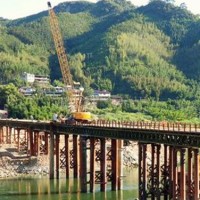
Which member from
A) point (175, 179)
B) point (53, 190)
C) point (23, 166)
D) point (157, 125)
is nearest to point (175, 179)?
point (175, 179)

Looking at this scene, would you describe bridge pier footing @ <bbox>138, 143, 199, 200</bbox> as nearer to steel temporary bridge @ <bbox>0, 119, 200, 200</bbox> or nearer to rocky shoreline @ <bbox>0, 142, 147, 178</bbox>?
steel temporary bridge @ <bbox>0, 119, 200, 200</bbox>

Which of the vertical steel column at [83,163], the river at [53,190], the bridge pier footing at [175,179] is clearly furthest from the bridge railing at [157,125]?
the river at [53,190]

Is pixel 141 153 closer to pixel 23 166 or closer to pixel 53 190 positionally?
pixel 53 190

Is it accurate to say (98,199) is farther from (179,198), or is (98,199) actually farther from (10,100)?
(10,100)

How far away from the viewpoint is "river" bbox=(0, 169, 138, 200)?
7656cm

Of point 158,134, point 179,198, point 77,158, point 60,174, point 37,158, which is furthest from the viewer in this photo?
point 37,158

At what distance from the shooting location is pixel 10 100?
198m

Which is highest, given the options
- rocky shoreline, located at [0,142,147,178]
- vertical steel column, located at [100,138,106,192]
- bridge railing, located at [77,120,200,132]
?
bridge railing, located at [77,120,200,132]

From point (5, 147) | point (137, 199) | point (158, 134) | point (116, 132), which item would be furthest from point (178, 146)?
point (5, 147)

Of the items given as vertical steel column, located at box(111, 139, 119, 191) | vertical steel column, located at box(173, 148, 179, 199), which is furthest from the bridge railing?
vertical steel column, located at box(173, 148, 179, 199)

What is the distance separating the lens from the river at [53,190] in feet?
251

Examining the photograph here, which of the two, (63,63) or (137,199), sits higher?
(63,63)

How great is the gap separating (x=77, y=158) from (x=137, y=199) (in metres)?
22.7

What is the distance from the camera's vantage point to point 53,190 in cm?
8306
